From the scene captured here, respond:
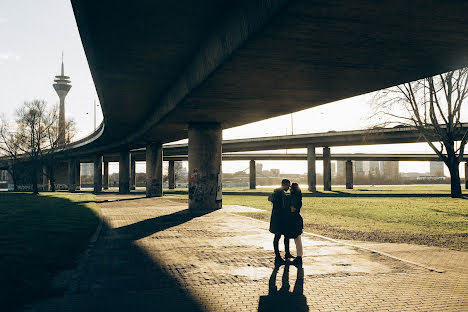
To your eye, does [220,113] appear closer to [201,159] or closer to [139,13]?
[201,159]

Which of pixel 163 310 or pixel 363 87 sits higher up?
pixel 363 87

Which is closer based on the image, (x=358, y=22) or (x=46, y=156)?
(x=358, y=22)

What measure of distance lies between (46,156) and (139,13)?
163ft

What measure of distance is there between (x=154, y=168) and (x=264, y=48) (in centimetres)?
3097

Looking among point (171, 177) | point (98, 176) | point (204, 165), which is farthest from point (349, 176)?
point (204, 165)

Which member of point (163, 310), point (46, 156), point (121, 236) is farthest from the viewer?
point (46, 156)

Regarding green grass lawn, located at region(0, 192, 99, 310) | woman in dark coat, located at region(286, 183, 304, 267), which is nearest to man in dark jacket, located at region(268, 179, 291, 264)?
woman in dark coat, located at region(286, 183, 304, 267)

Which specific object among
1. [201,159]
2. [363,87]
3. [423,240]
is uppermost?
[363,87]

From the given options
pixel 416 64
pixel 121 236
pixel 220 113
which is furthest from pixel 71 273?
pixel 220 113

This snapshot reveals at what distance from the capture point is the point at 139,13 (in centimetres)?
907

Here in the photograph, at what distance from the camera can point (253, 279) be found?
7.19 metres

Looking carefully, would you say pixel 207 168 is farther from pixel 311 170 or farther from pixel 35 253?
pixel 311 170

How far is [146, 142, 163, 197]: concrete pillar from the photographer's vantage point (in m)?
38.1

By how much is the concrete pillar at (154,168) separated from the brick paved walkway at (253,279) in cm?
2713
